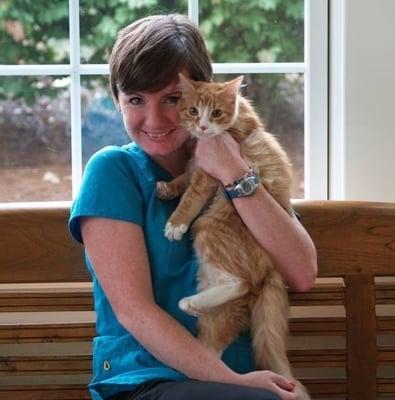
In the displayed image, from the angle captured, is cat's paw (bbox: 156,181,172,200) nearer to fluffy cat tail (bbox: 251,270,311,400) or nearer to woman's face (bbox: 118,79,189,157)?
woman's face (bbox: 118,79,189,157)

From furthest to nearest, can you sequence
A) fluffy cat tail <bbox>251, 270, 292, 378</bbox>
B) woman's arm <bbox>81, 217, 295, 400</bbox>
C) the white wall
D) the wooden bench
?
the white wall → the wooden bench → fluffy cat tail <bbox>251, 270, 292, 378</bbox> → woman's arm <bbox>81, 217, 295, 400</bbox>

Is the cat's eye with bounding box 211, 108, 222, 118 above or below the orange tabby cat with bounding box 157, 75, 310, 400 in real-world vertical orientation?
above

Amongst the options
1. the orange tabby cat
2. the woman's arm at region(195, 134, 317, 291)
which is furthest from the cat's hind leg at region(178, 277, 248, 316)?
the woman's arm at region(195, 134, 317, 291)

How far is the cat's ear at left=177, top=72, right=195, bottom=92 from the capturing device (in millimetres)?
1579

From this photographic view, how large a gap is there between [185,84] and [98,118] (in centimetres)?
68

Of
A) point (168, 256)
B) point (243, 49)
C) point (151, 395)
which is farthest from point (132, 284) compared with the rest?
point (243, 49)

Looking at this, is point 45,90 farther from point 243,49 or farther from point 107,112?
point 243,49

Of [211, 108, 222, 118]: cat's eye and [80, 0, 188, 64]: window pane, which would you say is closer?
[211, 108, 222, 118]: cat's eye

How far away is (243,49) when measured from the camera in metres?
2.23

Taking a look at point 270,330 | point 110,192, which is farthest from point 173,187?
point 270,330

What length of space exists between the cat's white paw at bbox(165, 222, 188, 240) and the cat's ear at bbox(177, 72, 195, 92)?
0.92ft

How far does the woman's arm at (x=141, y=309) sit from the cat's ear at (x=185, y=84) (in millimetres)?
301

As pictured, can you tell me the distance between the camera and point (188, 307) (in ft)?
5.03

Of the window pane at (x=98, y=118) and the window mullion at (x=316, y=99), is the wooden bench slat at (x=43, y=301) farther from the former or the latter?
the window mullion at (x=316, y=99)
